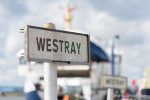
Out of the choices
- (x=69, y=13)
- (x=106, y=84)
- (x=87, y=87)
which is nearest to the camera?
(x=106, y=84)

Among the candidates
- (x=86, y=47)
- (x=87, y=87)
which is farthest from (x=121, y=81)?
(x=87, y=87)

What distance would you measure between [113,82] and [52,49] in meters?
7.81

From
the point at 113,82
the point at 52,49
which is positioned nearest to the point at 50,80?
the point at 52,49

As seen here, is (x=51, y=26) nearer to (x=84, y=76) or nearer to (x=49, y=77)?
(x=49, y=77)

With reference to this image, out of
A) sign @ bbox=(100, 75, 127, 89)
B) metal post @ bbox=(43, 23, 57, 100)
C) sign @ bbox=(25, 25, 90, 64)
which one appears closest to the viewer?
sign @ bbox=(25, 25, 90, 64)

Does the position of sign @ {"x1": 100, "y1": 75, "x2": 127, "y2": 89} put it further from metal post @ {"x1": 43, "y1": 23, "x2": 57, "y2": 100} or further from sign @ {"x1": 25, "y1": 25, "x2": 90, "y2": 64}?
metal post @ {"x1": 43, "y1": 23, "x2": 57, "y2": 100}

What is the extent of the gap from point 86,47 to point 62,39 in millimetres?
563

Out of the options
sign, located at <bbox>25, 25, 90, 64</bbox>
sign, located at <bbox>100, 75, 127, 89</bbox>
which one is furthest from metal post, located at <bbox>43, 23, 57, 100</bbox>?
sign, located at <bbox>100, 75, 127, 89</bbox>

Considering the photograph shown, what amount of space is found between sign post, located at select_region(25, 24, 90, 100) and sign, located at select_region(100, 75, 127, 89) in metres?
6.94

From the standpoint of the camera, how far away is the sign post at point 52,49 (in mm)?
7723

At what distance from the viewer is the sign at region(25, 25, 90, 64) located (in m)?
7.70

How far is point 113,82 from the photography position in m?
15.6

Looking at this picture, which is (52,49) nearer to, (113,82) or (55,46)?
(55,46)

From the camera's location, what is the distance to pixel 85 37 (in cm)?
845
